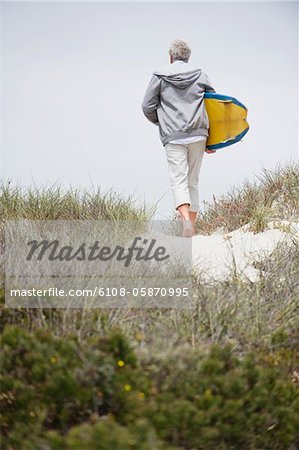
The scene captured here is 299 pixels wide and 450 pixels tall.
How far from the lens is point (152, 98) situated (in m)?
6.02

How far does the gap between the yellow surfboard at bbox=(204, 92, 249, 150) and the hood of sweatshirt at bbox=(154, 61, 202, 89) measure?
0.24m

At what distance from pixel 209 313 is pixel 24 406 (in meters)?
1.23

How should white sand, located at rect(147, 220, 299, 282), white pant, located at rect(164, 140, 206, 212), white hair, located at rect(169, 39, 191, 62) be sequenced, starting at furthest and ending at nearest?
1. white hair, located at rect(169, 39, 191, 62)
2. white pant, located at rect(164, 140, 206, 212)
3. white sand, located at rect(147, 220, 299, 282)

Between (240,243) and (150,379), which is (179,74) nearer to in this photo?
(240,243)

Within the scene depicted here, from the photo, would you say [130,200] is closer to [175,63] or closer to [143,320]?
[175,63]

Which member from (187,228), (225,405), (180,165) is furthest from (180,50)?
(225,405)

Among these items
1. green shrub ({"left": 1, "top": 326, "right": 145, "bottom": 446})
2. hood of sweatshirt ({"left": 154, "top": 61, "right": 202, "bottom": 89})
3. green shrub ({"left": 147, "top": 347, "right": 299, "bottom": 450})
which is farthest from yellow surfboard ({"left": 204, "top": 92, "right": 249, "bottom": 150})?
green shrub ({"left": 1, "top": 326, "right": 145, "bottom": 446})

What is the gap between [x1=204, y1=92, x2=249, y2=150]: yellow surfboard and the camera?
239 inches

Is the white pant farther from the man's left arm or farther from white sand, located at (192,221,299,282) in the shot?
white sand, located at (192,221,299,282)

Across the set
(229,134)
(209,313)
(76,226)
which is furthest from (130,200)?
(209,313)

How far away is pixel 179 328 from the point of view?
10.9ft

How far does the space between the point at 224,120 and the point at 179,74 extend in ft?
2.10

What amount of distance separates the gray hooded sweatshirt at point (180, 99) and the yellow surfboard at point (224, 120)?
0.35ft

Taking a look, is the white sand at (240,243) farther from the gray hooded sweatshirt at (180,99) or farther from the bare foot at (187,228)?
the gray hooded sweatshirt at (180,99)
